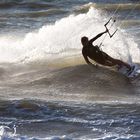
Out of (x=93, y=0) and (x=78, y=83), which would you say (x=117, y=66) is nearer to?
(x=78, y=83)

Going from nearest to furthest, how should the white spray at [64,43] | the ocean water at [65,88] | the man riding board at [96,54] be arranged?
1. the ocean water at [65,88]
2. the man riding board at [96,54]
3. the white spray at [64,43]

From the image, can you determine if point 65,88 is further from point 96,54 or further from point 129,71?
point 129,71

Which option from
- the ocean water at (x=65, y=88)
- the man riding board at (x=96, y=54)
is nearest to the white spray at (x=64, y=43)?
the ocean water at (x=65, y=88)

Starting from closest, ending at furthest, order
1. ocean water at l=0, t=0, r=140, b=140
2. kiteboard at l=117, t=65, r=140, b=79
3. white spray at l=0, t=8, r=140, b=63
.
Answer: ocean water at l=0, t=0, r=140, b=140 < kiteboard at l=117, t=65, r=140, b=79 < white spray at l=0, t=8, r=140, b=63

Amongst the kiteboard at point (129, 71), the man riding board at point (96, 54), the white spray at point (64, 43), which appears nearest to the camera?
the kiteboard at point (129, 71)

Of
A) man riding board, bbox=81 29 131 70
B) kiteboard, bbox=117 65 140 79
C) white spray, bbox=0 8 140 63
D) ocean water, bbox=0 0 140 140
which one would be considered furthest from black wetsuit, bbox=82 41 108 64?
white spray, bbox=0 8 140 63

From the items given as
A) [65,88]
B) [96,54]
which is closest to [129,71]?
[96,54]

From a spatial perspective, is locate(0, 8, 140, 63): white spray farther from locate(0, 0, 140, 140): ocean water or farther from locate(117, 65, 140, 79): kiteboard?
locate(117, 65, 140, 79): kiteboard

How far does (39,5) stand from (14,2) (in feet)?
6.59

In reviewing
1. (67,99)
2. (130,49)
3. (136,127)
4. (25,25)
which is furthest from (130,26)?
(136,127)

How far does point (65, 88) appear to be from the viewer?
13.4m

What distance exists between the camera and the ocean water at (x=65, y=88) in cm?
1003

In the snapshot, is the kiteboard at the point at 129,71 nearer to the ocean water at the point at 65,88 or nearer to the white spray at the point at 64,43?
the ocean water at the point at 65,88

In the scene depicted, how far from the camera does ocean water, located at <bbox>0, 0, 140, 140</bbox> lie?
1003 centimetres
